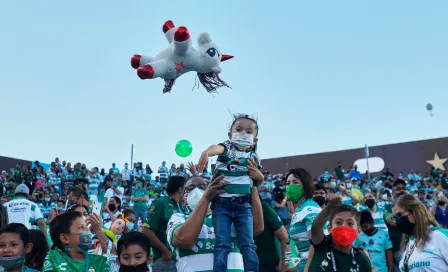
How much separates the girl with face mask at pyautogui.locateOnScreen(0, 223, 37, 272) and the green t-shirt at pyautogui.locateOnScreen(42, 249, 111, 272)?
0.31m

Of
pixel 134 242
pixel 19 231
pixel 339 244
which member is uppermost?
pixel 19 231

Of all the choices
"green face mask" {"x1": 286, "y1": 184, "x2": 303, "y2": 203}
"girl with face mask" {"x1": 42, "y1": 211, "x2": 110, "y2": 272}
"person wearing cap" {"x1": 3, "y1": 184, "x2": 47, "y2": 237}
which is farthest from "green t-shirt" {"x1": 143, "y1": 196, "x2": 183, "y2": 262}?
"person wearing cap" {"x1": 3, "y1": 184, "x2": 47, "y2": 237}

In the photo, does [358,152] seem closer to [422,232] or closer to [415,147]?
[415,147]

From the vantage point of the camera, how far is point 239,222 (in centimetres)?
338

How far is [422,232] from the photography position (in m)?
3.83

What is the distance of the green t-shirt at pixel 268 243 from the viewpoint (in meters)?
4.56

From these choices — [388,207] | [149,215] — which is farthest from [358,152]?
[149,215]

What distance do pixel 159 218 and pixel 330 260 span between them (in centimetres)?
197

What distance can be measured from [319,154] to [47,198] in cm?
1837

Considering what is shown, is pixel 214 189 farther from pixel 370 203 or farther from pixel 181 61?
pixel 370 203

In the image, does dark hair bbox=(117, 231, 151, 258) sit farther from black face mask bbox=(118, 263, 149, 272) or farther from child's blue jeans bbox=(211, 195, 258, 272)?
child's blue jeans bbox=(211, 195, 258, 272)

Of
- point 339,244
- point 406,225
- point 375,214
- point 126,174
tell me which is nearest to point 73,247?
point 339,244

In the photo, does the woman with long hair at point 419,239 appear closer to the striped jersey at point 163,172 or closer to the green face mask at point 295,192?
the green face mask at point 295,192

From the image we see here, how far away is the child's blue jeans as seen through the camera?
323 cm
